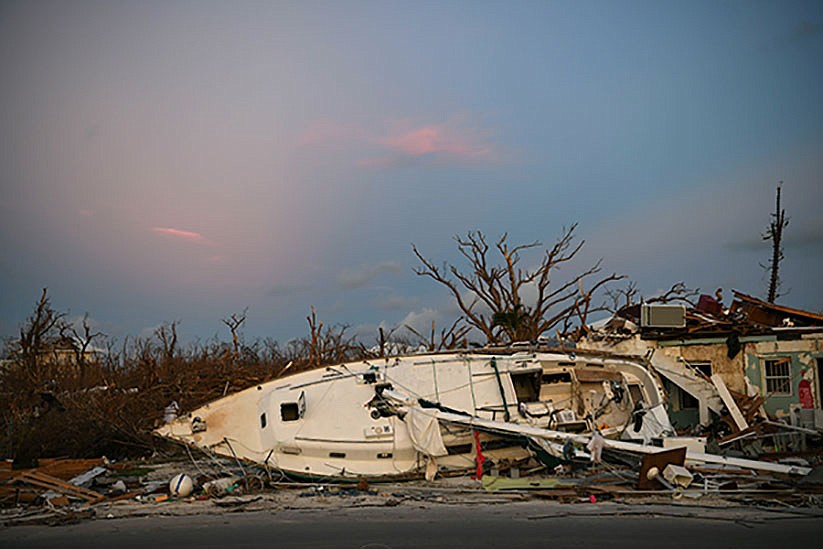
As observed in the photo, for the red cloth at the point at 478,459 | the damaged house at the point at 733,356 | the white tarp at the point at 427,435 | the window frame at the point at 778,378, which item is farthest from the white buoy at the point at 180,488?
the window frame at the point at 778,378

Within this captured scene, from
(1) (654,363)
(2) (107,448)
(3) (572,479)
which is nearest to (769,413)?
(1) (654,363)

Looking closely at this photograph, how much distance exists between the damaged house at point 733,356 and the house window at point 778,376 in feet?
0.08

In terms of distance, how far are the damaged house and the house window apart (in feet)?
0.08

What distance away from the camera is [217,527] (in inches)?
400

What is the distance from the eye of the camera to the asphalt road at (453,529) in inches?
348

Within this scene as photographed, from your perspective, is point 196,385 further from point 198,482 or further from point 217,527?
point 217,527

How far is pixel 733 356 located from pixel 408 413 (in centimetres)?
943

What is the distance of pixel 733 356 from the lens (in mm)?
18219

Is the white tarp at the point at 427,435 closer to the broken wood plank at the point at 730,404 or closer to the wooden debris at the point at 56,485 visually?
the wooden debris at the point at 56,485

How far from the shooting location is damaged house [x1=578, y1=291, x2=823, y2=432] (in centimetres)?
1692

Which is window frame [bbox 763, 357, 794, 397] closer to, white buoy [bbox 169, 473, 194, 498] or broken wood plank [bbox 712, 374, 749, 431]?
broken wood plank [bbox 712, 374, 749, 431]

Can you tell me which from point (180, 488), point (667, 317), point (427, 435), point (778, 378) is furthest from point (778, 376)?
point (180, 488)

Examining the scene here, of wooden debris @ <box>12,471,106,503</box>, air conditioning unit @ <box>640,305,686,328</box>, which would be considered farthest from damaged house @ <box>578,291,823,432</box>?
wooden debris @ <box>12,471,106,503</box>

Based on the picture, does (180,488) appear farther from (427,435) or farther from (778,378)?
(778,378)
